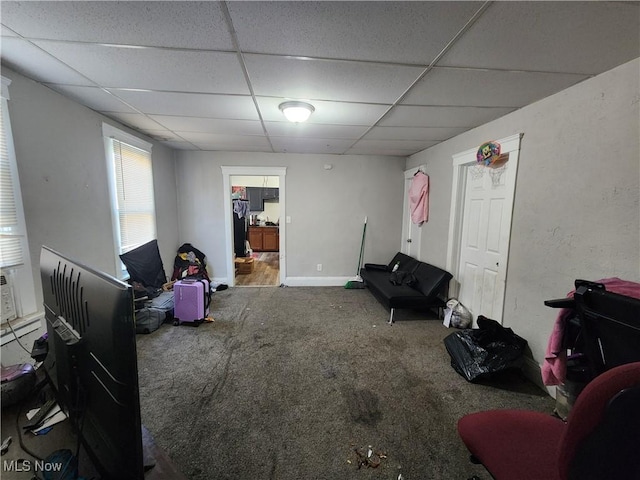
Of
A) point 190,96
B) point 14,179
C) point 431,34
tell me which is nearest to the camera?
point 431,34

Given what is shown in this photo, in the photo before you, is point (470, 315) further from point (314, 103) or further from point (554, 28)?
point (314, 103)

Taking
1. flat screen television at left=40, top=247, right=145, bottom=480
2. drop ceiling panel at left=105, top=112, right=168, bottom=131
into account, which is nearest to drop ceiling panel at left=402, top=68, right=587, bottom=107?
flat screen television at left=40, top=247, right=145, bottom=480

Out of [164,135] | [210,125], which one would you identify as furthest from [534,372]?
[164,135]

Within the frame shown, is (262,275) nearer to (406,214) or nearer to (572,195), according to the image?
(406,214)

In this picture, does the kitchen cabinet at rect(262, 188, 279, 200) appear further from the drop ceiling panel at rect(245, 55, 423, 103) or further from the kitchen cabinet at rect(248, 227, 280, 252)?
the drop ceiling panel at rect(245, 55, 423, 103)

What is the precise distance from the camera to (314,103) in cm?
222

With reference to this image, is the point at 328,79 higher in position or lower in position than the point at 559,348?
higher

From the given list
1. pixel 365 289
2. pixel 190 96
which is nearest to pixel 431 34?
pixel 190 96

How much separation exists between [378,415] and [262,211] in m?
7.49

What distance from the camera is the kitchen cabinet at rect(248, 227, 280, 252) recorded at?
26.1 feet

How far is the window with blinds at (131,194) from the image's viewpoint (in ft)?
9.38

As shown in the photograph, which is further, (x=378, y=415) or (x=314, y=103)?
(x=314, y=103)

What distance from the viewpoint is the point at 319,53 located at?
58.4 inches

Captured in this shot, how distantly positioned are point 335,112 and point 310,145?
1469 millimetres
